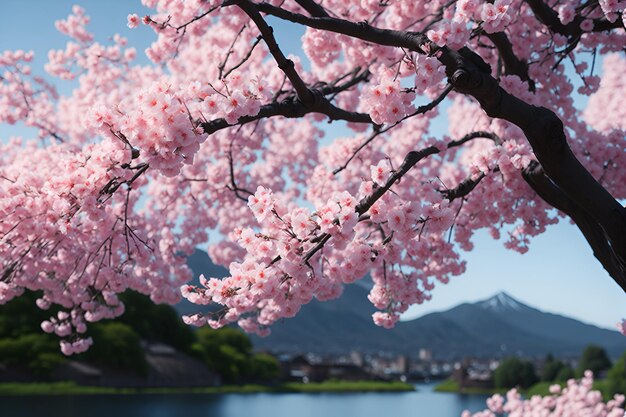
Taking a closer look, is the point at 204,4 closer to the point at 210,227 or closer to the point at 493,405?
the point at 210,227

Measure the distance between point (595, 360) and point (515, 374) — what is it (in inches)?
926

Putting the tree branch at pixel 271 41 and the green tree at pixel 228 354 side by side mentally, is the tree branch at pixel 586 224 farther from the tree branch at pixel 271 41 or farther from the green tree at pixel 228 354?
the green tree at pixel 228 354

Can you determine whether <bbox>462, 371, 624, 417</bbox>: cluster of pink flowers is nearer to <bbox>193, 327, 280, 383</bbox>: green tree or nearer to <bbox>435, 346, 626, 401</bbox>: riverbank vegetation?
<bbox>435, 346, 626, 401</bbox>: riverbank vegetation

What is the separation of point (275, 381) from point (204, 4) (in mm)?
100366

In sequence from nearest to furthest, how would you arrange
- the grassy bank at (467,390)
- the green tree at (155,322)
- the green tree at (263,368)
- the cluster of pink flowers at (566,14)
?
the cluster of pink flowers at (566,14)
the green tree at (155,322)
the green tree at (263,368)
the grassy bank at (467,390)

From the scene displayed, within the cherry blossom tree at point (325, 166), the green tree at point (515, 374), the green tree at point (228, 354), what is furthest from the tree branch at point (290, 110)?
the green tree at point (515, 374)

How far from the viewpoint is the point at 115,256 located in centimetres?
1048

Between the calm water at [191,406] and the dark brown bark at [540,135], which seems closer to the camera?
the dark brown bark at [540,135]

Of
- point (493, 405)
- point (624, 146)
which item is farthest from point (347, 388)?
point (624, 146)

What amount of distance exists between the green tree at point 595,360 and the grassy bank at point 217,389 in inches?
1719

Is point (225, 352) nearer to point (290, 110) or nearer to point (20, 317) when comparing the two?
point (20, 317)

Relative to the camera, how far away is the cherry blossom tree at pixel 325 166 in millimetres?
5121

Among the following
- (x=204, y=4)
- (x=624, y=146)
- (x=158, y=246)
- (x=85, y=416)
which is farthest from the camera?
(x=85, y=416)

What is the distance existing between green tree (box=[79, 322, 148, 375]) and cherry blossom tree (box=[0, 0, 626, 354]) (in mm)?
42967
